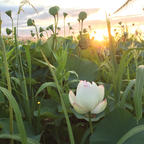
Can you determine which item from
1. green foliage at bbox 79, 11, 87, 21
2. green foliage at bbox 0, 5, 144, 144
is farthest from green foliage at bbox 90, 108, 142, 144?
green foliage at bbox 79, 11, 87, 21

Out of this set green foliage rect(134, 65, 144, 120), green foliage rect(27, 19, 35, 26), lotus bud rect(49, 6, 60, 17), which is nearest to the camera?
green foliage rect(134, 65, 144, 120)

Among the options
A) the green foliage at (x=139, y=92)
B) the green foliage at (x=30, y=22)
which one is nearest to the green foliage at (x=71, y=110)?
the green foliage at (x=139, y=92)

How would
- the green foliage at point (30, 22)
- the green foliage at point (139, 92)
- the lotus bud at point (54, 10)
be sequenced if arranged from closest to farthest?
1. the green foliage at point (139, 92)
2. the lotus bud at point (54, 10)
3. the green foliage at point (30, 22)

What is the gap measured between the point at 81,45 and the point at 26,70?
342 mm

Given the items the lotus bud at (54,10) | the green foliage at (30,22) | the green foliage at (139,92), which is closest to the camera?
the green foliage at (139,92)

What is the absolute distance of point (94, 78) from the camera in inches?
42.3

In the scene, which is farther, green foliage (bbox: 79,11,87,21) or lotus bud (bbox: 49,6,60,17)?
green foliage (bbox: 79,11,87,21)

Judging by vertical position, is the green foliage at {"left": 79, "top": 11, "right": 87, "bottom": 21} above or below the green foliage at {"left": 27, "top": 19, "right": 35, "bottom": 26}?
above

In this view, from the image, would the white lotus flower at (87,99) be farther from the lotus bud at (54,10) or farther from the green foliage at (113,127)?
the lotus bud at (54,10)

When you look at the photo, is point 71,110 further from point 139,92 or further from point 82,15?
point 82,15

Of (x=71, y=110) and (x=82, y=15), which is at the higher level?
(x=82, y=15)

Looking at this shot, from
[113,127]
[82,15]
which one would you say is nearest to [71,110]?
[113,127]

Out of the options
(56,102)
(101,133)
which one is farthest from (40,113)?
(101,133)

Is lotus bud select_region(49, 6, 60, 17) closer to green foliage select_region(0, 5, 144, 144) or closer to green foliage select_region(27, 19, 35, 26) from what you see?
green foliage select_region(0, 5, 144, 144)
